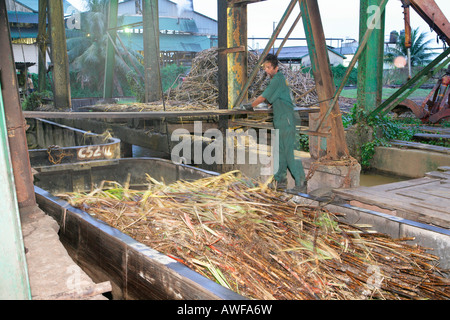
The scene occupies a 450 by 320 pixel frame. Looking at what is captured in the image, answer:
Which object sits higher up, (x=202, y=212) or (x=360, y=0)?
(x=360, y=0)

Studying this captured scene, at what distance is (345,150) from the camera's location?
5910mm

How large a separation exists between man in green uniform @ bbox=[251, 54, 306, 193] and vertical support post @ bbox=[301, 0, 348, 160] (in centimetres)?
45

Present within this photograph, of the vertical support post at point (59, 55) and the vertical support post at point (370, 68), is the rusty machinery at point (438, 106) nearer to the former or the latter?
the vertical support post at point (370, 68)

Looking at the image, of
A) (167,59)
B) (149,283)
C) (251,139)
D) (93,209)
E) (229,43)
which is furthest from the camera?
(167,59)

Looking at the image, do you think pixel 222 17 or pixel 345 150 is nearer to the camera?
pixel 345 150

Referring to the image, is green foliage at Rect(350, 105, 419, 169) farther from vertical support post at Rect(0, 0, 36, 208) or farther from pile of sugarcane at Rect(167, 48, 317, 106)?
vertical support post at Rect(0, 0, 36, 208)

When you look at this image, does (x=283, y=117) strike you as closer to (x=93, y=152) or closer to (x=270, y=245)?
(x=93, y=152)

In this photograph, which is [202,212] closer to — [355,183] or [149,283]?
[149,283]

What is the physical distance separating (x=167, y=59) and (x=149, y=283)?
35617 mm

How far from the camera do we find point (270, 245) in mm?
2943

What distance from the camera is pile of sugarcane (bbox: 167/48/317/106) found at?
975 cm

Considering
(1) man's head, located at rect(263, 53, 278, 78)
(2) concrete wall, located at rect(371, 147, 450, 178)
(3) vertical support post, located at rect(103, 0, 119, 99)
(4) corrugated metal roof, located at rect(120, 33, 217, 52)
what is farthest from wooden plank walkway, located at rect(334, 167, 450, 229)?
(4) corrugated metal roof, located at rect(120, 33, 217, 52)

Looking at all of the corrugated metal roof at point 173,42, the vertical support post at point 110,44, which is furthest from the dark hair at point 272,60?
the corrugated metal roof at point 173,42
